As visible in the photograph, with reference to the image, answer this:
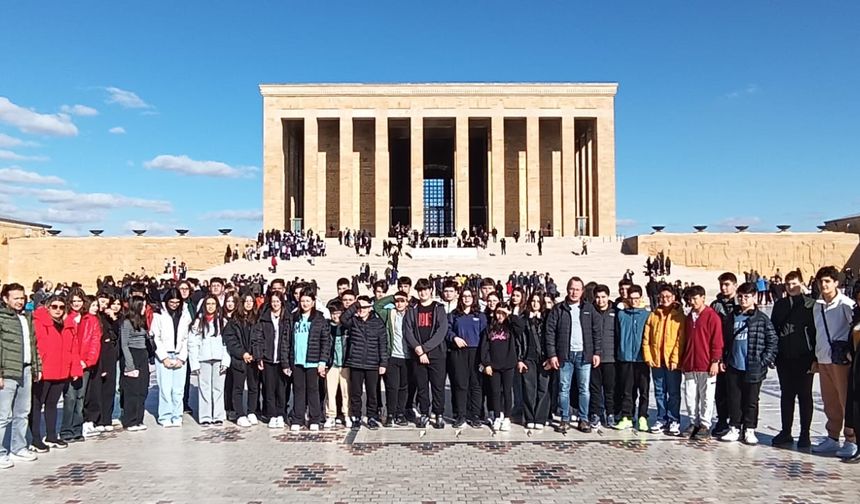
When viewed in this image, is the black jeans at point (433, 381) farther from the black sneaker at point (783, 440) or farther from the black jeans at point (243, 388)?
the black sneaker at point (783, 440)

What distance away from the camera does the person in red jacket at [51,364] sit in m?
6.57

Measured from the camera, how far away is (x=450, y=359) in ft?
25.1

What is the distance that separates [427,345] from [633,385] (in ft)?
7.54

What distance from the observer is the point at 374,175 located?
43812mm

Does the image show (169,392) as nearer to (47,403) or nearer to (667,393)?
(47,403)

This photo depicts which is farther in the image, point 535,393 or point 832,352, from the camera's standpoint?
point 535,393

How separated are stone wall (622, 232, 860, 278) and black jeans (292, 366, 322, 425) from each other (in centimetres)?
2843

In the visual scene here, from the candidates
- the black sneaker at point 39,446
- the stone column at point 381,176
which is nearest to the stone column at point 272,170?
the stone column at point 381,176

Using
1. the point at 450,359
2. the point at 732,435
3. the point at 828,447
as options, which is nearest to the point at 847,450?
the point at 828,447

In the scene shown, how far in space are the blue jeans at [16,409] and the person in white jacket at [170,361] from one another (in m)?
1.55

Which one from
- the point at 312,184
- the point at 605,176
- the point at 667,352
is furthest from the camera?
the point at 312,184

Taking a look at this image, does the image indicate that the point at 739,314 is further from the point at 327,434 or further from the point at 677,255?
→ the point at 677,255

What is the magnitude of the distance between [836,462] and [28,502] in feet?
21.8

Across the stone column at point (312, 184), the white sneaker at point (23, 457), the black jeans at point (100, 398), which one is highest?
the stone column at point (312, 184)
